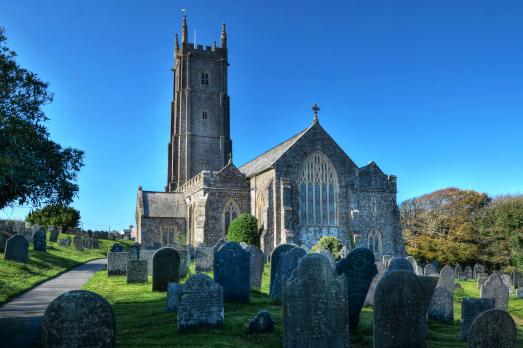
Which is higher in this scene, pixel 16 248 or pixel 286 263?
pixel 16 248

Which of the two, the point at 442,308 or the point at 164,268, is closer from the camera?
the point at 442,308

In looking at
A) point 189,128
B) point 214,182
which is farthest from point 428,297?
point 189,128

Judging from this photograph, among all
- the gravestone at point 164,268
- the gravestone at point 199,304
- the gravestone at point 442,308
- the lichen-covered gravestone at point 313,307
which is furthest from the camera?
the gravestone at point 164,268

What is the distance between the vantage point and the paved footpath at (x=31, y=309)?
670cm

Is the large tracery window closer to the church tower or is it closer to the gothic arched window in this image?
the gothic arched window

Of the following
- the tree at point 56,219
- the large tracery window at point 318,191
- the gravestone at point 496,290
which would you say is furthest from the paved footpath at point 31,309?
the tree at point 56,219

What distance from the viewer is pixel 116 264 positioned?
1911 cm

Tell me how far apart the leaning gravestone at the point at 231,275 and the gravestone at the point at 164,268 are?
2.68 meters

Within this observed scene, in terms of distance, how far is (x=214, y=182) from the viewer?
34.0 meters

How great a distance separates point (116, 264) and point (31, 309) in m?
7.52

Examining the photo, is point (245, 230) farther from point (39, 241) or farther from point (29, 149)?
point (29, 149)

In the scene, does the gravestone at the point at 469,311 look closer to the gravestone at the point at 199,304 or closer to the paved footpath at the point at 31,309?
the gravestone at the point at 199,304

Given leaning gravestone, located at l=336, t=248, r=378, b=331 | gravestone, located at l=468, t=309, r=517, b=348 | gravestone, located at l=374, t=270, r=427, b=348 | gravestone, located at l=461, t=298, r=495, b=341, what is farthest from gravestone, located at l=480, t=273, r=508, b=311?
gravestone, located at l=468, t=309, r=517, b=348

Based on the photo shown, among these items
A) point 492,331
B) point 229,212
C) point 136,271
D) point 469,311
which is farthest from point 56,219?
point 492,331
